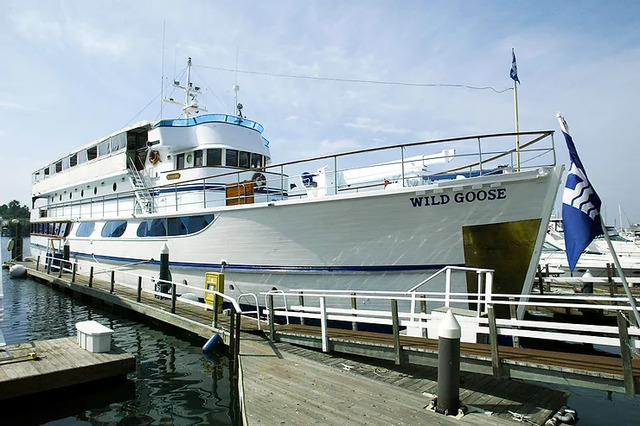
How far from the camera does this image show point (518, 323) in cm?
554

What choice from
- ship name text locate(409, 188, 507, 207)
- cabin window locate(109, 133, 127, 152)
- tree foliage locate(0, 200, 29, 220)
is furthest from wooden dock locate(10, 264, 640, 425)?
tree foliage locate(0, 200, 29, 220)

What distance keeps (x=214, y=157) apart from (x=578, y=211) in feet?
39.6

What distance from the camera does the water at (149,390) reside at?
6359 millimetres

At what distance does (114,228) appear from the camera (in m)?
16.3

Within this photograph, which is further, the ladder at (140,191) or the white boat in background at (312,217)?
the ladder at (140,191)

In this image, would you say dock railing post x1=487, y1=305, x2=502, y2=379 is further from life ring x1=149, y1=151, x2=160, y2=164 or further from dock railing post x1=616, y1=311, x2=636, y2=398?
life ring x1=149, y1=151, x2=160, y2=164

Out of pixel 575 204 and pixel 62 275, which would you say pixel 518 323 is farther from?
pixel 62 275

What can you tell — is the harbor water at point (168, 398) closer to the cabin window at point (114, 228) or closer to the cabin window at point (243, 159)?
the cabin window at point (114, 228)

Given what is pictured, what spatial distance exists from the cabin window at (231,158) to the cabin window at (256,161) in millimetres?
678

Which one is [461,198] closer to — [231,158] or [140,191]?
[231,158]

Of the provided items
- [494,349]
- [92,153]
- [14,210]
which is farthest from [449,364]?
[14,210]

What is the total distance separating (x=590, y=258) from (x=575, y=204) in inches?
777

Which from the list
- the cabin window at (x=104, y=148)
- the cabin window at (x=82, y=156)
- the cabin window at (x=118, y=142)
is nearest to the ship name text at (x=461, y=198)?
the cabin window at (x=118, y=142)

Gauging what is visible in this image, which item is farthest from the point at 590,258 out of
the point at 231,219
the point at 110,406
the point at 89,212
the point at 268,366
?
the point at 89,212
